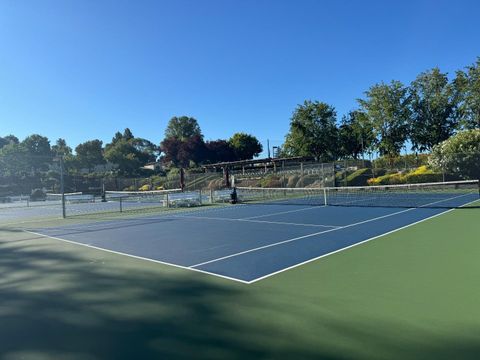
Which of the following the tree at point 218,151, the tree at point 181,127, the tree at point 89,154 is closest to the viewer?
the tree at point 218,151

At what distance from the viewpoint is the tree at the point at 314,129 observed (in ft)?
156

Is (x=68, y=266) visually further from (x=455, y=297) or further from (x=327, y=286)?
(x=455, y=297)

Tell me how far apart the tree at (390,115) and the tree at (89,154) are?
63.9m

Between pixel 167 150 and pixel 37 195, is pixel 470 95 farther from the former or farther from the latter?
pixel 167 150

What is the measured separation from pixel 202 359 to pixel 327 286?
257 cm

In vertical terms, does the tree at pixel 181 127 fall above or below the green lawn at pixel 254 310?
above

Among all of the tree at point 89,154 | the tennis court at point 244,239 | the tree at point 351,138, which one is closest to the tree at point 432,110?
the tree at point 351,138

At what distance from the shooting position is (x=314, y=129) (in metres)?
47.8

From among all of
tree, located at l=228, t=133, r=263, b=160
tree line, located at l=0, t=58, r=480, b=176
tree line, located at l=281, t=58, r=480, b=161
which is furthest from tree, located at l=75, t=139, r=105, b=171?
tree line, located at l=281, t=58, r=480, b=161

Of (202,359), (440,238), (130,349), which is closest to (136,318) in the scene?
(130,349)

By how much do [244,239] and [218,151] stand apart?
62.0m

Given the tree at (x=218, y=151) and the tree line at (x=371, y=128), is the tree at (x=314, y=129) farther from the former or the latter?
the tree at (x=218, y=151)

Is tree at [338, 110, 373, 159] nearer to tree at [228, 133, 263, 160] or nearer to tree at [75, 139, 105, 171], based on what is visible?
tree at [228, 133, 263, 160]

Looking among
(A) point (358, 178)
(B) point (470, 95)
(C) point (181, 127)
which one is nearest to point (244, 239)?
(A) point (358, 178)
